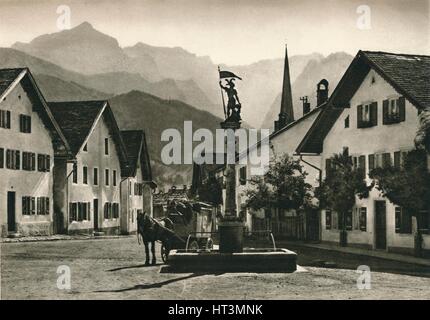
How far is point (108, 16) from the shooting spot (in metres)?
16.8

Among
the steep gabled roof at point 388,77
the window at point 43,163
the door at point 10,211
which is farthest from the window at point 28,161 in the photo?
the steep gabled roof at point 388,77

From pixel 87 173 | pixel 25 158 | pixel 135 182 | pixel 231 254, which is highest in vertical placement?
pixel 25 158

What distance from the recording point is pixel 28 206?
24234 millimetres

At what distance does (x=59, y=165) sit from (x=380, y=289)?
16.5 meters

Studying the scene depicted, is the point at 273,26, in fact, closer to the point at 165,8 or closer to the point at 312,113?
the point at 165,8

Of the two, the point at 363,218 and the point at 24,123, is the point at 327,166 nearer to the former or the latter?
the point at 363,218

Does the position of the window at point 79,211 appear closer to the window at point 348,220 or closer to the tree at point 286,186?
the tree at point 286,186

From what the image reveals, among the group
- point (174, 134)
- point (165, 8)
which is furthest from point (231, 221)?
point (165, 8)

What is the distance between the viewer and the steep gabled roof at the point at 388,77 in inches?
792

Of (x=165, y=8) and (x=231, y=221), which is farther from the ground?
(x=165, y=8)

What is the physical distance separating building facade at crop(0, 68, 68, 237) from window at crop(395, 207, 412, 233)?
11667mm

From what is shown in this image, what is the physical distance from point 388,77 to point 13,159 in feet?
39.0

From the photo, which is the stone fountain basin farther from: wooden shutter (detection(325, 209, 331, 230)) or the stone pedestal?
wooden shutter (detection(325, 209, 331, 230))

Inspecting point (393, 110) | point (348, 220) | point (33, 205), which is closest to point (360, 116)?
point (393, 110)
